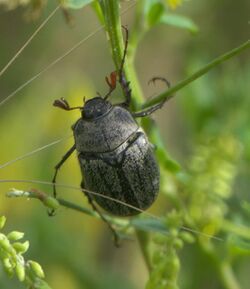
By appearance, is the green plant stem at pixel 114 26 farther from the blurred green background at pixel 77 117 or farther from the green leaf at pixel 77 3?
the blurred green background at pixel 77 117

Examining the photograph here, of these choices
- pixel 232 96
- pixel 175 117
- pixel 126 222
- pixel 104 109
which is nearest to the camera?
pixel 126 222

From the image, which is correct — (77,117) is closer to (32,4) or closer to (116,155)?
(116,155)

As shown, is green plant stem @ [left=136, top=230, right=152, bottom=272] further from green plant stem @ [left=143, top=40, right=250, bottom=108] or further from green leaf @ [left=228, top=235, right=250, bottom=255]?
green plant stem @ [left=143, top=40, right=250, bottom=108]

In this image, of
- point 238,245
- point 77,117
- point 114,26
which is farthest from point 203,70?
point 77,117

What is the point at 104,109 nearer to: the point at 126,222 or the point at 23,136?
the point at 126,222

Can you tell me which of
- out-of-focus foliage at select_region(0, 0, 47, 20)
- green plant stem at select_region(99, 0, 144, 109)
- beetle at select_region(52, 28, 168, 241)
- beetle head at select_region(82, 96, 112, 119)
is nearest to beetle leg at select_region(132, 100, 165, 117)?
beetle at select_region(52, 28, 168, 241)

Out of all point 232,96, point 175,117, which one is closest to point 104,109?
point 232,96

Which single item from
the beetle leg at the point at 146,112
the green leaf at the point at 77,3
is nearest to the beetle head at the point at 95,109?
the beetle leg at the point at 146,112

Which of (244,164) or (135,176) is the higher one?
(135,176)
